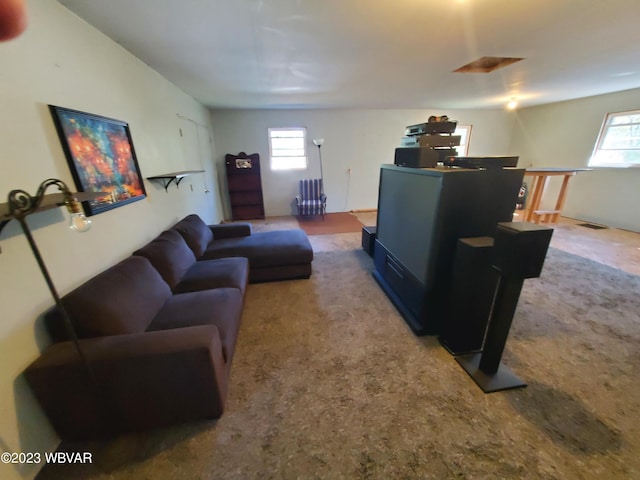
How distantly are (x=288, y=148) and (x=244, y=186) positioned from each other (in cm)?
136

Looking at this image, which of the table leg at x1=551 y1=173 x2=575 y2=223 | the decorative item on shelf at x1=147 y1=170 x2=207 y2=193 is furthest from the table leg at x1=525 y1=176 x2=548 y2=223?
the decorative item on shelf at x1=147 y1=170 x2=207 y2=193

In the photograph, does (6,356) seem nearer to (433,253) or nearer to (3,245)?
(3,245)

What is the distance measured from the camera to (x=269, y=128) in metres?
5.54

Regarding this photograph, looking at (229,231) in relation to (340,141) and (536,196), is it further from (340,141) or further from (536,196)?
(536,196)

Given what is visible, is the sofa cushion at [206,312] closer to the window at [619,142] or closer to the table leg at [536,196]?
the table leg at [536,196]

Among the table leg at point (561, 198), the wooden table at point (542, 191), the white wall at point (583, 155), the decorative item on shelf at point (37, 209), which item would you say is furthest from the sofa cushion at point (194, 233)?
the white wall at point (583, 155)

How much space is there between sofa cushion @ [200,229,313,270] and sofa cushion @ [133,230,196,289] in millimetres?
388

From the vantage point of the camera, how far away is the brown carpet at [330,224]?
16.2ft

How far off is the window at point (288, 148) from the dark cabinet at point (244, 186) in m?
0.53

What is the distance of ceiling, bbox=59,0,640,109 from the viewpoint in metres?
1.63

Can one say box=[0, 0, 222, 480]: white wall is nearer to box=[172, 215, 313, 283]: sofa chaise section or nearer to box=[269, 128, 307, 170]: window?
box=[172, 215, 313, 283]: sofa chaise section

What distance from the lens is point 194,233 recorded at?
276 cm

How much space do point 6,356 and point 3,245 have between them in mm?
491

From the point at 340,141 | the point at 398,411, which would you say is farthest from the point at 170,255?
the point at 340,141
